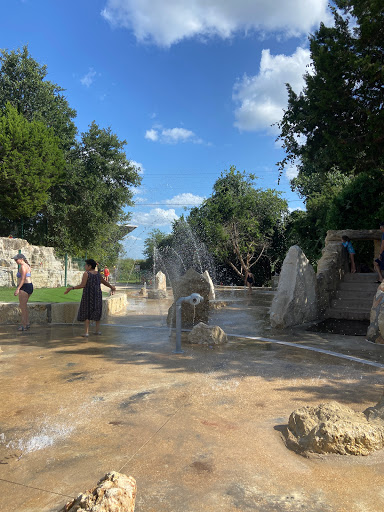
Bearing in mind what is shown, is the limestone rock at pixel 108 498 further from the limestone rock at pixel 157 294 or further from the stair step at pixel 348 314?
the limestone rock at pixel 157 294

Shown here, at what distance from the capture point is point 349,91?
918 cm

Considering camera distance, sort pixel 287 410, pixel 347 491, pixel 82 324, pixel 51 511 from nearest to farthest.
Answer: pixel 51 511 → pixel 347 491 → pixel 287 410 → pixel 82 324

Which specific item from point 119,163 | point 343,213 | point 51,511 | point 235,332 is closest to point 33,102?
point 119,163

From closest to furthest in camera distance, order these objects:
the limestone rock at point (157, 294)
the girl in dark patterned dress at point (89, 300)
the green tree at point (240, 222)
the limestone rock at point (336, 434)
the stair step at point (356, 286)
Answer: the limestone rock at point (336, 434)
the girl in dark patterned dress at point (89, 300)
the stair step at point (356, 286)
the limestone rock at point (157, 294)
the green tree at point (240, 222)

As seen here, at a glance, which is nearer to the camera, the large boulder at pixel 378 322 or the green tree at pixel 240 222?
the large boulder at pixel 378 322

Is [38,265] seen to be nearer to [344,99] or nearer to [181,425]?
[344,99]

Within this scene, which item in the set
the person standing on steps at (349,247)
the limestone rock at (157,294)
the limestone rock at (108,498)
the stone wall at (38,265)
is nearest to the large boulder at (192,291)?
the person standing on steps at (349,247)

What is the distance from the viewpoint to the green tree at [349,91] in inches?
334

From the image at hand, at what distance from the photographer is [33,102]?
2291cm

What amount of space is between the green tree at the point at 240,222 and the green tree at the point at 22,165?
11445mm

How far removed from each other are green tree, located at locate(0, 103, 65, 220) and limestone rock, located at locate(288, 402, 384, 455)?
18253mm

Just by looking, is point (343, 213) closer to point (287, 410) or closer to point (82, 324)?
point (82, 324)

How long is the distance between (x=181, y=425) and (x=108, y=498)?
4.25 ft

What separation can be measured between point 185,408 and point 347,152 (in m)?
8.26
